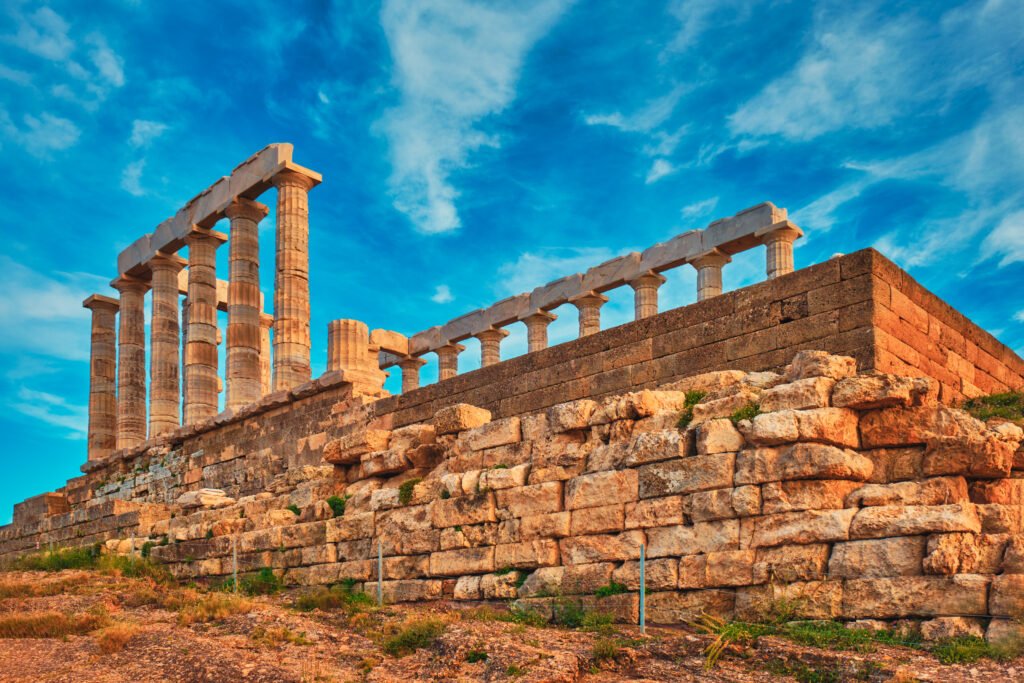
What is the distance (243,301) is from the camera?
27.4 meters

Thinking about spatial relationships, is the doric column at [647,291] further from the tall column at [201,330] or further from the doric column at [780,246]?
the tall column at [201,330]

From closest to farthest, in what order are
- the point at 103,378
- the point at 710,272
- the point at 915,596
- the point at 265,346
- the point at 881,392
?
the point at 915,596, the point at 881,392, the point at 710,272, the point at 103,378, the point at 265,346

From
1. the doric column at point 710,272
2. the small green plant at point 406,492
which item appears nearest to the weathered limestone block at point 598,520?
the small green plant at point 406,492

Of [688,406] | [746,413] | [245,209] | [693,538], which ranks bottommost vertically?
[693,538]

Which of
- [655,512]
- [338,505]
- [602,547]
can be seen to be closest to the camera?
[655,512]

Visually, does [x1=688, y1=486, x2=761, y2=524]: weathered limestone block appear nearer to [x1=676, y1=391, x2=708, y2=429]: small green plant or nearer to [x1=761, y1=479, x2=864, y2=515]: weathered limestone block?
[x1=761, y1=479, x2=864, y2=515]: weathered limestone block

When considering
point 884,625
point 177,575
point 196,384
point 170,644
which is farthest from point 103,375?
point 884,625

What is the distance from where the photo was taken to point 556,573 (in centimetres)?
1056

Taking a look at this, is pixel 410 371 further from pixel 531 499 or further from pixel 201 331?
pixel 531 499

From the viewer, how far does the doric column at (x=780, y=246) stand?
2414 centimetres

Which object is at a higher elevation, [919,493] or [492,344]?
[492,344]

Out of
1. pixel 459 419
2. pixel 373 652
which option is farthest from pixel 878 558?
pixel 459 419

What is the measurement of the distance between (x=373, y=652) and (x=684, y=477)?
3.56 metres

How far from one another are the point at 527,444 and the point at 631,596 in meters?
2.74
